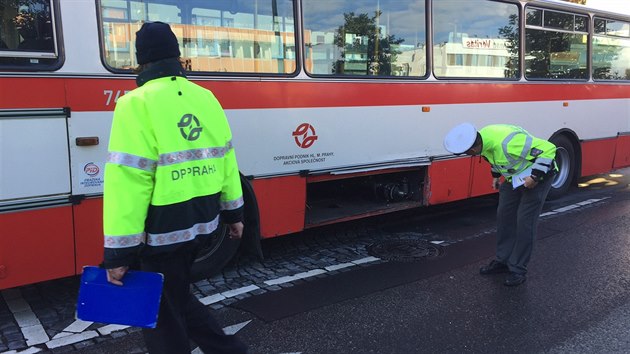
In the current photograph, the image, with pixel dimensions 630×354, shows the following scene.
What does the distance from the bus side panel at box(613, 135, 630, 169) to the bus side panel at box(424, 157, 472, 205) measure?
159 inches

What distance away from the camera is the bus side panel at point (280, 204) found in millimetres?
4785

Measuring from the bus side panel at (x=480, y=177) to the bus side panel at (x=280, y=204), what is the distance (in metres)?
2.73

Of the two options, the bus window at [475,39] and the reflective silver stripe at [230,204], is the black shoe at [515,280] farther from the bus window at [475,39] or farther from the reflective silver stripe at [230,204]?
the reflective silver stripe at [230,204]

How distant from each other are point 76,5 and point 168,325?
2.50m

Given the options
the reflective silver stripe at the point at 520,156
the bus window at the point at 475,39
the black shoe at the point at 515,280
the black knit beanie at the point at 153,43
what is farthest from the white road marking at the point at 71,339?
the bus window at the point at 475,39

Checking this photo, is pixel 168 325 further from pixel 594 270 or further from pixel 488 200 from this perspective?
pixel 488 200

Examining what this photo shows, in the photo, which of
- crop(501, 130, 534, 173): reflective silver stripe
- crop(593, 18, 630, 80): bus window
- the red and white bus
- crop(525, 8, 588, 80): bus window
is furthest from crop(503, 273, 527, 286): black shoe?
crop(593, 18, 630, 80): bus window

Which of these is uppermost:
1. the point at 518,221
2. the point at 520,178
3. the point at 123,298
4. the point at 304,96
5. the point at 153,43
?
the point at 153,43

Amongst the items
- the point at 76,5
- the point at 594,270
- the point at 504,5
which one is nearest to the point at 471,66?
the point at 504,5

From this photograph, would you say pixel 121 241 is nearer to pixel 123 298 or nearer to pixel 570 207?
pixel 123 298

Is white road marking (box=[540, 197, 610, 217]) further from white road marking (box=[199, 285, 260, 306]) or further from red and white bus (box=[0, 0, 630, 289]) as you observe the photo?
white road marking (box=[199, 285, 260, 306])

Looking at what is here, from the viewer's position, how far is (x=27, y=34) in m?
3.53

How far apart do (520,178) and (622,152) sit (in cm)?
595

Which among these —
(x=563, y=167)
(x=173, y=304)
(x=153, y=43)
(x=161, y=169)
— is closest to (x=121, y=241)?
(x=161, y=169)
